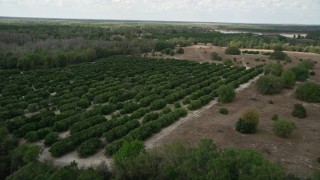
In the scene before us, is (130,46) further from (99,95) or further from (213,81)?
(99,95)

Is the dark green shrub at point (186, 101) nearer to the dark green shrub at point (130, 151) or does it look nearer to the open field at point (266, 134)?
the open field at point (266, 134)

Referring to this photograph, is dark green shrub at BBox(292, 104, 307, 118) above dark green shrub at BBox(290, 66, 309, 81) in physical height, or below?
above

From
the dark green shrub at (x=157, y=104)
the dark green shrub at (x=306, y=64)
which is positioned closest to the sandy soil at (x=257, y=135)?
the dark green shrub at (x=157, y=104)

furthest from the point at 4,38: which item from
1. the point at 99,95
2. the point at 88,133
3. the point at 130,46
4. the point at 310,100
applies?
the point at 310,100

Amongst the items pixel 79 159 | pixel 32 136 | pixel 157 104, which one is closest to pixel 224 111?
pixel 157 104

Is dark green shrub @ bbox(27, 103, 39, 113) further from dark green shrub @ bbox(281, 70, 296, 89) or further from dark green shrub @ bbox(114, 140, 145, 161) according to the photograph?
dark green shrub @ bbox(281, 70, 296, 89)

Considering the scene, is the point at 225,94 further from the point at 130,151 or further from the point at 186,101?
the point at 130,151

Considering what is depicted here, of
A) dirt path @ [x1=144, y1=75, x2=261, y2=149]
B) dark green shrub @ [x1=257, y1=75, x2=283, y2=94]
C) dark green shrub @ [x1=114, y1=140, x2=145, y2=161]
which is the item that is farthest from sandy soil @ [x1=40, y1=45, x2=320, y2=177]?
dark green shrub @ [x1=257, y1=75, x2=283, y2=94]

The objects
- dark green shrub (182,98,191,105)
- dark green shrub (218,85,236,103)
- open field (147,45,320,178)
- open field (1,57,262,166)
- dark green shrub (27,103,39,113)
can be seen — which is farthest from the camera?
dark green shrub (218,85,236,103)

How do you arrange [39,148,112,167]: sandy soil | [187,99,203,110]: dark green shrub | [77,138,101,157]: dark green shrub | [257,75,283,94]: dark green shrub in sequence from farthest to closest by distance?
1. [257,75,283,94]: dark green shrub
2. [187,99,203,110]: dark green shrub
3. [77,138,101,157]: dark green shrub
4. [39,148,112,167]: sandy soil
